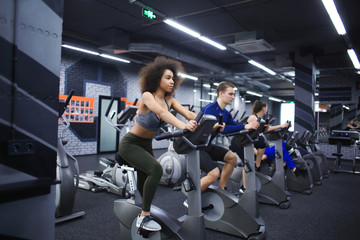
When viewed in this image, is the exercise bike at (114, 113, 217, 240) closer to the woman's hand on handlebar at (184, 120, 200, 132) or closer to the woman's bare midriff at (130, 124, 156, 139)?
the woman's hand on handlebar at (184, 120, 200, 132)

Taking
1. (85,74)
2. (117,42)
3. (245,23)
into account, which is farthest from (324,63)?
(85,74)

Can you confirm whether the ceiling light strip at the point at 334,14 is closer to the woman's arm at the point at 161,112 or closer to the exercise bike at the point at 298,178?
the exercise bike at the point at 298,178

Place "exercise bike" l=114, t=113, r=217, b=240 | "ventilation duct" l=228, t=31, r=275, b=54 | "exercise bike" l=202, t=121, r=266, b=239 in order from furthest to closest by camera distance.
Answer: "ventilation duct" l=228, t=31, r=275, b=54, "exercise bike" l=202, t=121, r=266, b=239, "exercise bike" l=114, t=113, r=217, b=240

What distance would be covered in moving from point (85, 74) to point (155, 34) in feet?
9.45

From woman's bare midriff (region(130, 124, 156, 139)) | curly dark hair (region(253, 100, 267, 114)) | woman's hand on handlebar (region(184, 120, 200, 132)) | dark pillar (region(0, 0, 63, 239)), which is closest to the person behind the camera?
dark pillar (region(0, 0, 63, 239))

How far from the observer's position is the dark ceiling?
17.8 feet

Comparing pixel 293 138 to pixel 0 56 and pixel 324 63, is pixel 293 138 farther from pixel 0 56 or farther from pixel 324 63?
pixel 324 63

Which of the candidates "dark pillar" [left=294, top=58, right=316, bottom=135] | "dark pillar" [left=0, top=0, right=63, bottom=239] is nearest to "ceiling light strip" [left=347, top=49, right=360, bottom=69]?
"dark pillar" [left=294, top=58, right=316, bottom=135]

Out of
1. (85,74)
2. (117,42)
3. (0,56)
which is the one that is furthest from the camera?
(85,74)

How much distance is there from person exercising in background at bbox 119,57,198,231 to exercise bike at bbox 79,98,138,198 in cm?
178

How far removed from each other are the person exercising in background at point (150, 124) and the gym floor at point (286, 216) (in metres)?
0.94

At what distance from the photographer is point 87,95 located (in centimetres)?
859

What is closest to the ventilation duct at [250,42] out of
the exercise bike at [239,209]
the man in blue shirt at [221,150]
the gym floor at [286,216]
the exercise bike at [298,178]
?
the exercise bike at [298,178]

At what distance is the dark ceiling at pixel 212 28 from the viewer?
5.43m
